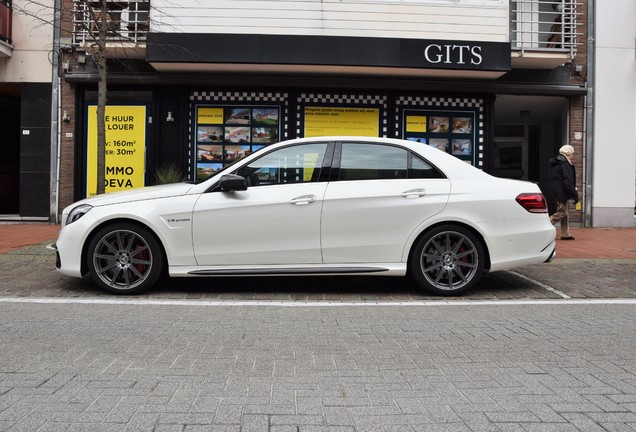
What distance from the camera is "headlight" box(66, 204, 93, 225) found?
→ 6.00 m

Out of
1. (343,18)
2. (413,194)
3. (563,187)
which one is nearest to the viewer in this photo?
(413,194)

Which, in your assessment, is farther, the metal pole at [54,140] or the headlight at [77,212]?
the metal pole at [54,140]

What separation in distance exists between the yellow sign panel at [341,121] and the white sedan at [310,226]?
7002mm

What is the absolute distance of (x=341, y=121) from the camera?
43.2 ft

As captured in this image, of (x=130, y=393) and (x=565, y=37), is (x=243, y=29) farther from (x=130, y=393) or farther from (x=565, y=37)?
(x=130, y=393)

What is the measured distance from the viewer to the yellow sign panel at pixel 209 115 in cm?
1299

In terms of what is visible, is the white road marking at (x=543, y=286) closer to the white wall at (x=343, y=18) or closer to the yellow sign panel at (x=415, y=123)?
the yellow sign panel at (x=415, y=123)

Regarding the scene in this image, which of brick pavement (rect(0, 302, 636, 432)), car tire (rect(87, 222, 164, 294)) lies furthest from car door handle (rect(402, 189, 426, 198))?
car tire (rect(87, 222, 164, 294))

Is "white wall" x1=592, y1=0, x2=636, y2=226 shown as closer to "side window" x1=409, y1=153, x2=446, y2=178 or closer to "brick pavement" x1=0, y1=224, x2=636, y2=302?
"brick pavement" x1=0, y1=224, x2=636, y2=302

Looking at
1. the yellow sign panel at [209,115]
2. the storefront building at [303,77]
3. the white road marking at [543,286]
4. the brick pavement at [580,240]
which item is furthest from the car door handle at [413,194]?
the yellow sign panel at [209,115]

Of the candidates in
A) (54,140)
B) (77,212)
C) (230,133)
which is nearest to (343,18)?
(230,133)

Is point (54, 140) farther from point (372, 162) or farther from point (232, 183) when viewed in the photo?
point (372, 162)

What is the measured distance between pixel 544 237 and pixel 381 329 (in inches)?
100

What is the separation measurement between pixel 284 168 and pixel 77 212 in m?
2.29
